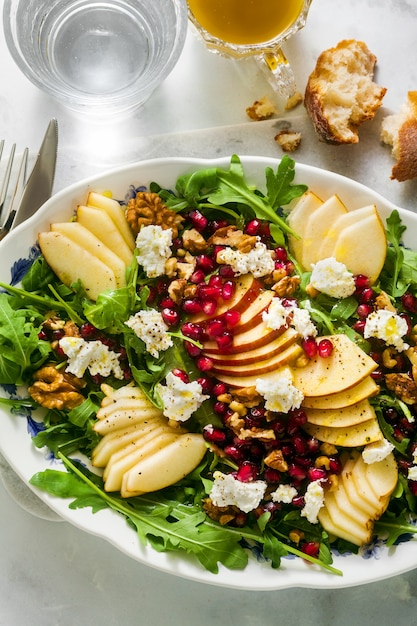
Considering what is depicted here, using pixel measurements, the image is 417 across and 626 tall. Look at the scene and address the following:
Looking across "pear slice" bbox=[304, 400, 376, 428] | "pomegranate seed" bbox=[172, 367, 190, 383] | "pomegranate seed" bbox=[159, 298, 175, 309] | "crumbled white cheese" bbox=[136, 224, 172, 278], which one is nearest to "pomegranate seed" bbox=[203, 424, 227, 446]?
"pomegranate seed" bbox=[172, 367, 190, 383]

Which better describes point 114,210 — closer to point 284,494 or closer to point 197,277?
point 197,277

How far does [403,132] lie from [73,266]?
1150 mm

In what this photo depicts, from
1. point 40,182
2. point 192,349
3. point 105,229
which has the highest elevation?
point 40,182

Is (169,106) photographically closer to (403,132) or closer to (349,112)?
(349,112)

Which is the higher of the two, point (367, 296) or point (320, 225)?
point (320, 225)

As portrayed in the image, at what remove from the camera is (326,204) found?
229cm

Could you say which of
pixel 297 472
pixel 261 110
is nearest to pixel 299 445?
pixel 297 472

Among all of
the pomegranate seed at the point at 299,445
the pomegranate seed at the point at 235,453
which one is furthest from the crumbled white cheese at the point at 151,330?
the pomegranate seed at the point at 299,445

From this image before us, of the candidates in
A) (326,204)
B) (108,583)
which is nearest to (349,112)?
(326,204)

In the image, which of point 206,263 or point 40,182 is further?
point 40,182

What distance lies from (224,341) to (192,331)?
102 millimetres

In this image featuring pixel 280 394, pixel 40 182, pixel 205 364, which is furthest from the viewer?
pixel 40 182

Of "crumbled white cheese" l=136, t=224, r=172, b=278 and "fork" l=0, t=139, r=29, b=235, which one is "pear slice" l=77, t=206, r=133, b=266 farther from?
"fork" l=0, t=139, r=29, b=235

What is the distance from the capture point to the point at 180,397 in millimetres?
2172
